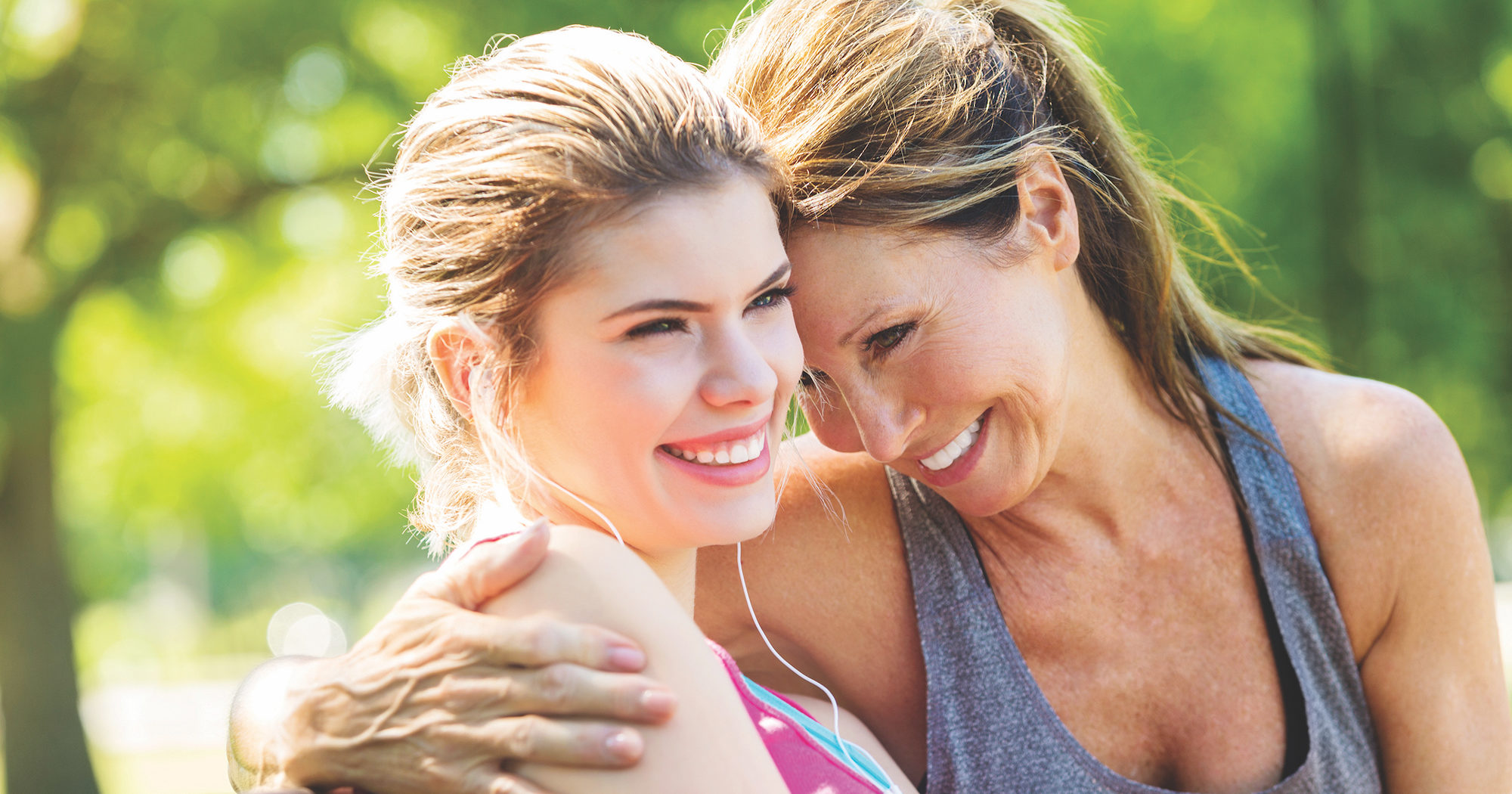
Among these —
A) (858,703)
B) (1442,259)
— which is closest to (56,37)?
(858,703)

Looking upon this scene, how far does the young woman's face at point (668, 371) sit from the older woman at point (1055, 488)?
0.40 meters

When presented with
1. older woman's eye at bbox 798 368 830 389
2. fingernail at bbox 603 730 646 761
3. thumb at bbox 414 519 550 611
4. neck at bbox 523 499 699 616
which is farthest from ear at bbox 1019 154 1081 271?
Answer: fingernail at bbox 603 730 646 761

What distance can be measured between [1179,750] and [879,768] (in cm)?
75

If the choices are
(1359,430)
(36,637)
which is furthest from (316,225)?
(1359,430)

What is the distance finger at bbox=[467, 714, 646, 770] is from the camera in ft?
5.65

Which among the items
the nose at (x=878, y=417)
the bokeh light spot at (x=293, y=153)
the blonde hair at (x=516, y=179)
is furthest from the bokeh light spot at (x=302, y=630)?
the blonde hair at (x=516, y=179)

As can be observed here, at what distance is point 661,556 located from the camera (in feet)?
7.44

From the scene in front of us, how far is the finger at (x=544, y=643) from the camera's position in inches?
69.3

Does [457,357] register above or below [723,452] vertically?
above

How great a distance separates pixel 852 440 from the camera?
269 cm

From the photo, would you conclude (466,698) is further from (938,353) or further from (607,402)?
(938,353)

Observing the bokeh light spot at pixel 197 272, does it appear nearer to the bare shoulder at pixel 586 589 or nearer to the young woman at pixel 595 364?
the young woman at pixel 595 364

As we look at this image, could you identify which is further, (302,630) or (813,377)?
(302,630)

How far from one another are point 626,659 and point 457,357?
613 mm
